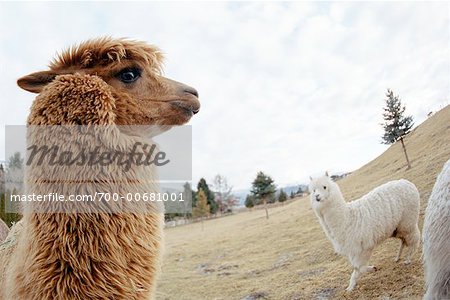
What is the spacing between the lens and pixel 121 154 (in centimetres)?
147

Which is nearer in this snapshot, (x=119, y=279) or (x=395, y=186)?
(x=119, y=279)

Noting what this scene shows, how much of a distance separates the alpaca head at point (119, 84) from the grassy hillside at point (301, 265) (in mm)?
2693

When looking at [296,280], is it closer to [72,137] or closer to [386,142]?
[386,142]

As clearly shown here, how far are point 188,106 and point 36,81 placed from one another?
2.33ft

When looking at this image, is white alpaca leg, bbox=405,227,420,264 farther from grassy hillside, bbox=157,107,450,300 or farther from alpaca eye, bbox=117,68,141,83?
alpaca eye, bbox=117,68,141,83

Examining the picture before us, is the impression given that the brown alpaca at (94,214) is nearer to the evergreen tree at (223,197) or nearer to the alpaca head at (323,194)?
the alpaca head at (323,194)

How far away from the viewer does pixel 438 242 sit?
2426 mm

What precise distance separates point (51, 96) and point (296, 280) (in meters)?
8.20

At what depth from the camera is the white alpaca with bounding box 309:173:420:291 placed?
5.67m

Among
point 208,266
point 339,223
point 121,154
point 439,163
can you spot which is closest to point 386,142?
point 439,163

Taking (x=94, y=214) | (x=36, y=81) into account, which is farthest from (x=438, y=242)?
(x=36, y=81)

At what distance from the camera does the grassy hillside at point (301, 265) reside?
589 cm

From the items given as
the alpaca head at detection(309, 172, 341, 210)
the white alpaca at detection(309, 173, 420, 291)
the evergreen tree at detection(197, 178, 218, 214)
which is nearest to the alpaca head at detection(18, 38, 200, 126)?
the alpaca head at detection(309, 172, 341, 210)

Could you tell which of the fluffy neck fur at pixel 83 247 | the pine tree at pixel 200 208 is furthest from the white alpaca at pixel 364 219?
the pine tree at pixel 200 208
